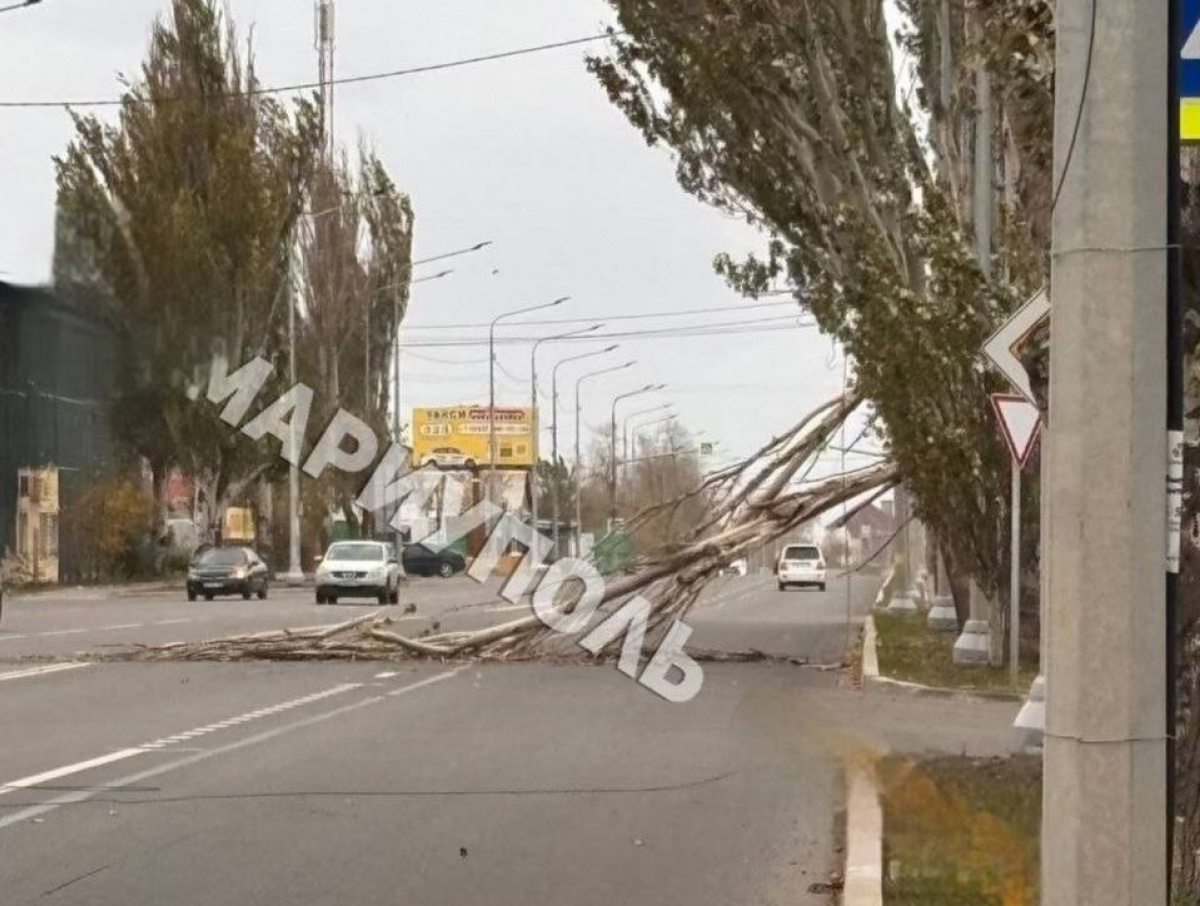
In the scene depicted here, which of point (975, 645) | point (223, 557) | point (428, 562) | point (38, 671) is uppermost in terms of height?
point (975, 645)

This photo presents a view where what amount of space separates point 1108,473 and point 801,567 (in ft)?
189

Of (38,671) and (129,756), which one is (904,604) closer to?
(38,671)

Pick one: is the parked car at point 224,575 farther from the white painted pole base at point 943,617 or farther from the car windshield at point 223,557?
the white painted pole base at point 943,617

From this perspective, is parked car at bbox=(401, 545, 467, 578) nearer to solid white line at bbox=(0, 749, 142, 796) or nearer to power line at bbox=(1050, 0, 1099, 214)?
solid white line at bbox=(0, 749, 142, 796)

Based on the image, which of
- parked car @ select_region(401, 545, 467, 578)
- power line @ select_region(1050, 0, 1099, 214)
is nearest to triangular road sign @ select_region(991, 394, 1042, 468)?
power line @ select_region(1050, 0, 1099, 214)

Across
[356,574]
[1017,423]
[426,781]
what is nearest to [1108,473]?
[426,781]

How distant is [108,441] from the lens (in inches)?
2034

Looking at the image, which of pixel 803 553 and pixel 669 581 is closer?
pixel 669 581

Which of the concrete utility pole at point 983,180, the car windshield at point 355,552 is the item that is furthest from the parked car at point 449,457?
the concrete utility pole at point 983,180

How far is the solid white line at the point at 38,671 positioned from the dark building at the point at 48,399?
23715 mm

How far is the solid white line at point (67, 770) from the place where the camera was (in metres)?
10.7

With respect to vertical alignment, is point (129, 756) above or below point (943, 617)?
above

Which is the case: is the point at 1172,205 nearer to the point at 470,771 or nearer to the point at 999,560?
the point at 470,771

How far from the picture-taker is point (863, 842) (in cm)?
867
